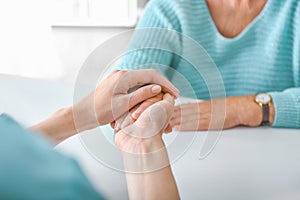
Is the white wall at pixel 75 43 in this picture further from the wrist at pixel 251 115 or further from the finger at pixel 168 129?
the finger at pixel 168 129

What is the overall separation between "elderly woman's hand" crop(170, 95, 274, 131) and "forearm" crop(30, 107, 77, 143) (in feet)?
0.68

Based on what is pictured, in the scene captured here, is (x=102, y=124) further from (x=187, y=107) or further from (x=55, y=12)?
(x=55, y=12)

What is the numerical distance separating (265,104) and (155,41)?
34 cm

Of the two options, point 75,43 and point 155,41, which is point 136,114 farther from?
point 75,43

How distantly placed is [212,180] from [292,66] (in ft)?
2.03

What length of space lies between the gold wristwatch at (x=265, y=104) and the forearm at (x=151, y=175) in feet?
1.21

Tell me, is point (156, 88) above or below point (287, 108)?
above

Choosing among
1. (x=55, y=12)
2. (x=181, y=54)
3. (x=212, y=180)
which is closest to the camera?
(x=212, y=180)

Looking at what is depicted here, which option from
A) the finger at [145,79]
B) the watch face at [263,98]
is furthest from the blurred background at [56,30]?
the finger at [145,79]

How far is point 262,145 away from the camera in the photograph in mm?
898

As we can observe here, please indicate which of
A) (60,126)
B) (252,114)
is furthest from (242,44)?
(60,126)

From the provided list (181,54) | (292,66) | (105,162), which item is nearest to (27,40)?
(181,54)

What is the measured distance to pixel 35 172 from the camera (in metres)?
0.28

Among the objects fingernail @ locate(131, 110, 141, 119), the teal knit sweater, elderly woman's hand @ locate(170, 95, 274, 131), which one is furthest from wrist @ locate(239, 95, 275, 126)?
fingernail @ locate(131, 110, 141, 119)
